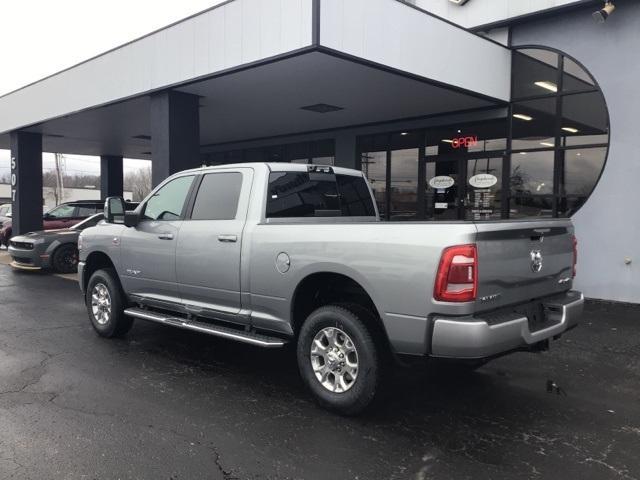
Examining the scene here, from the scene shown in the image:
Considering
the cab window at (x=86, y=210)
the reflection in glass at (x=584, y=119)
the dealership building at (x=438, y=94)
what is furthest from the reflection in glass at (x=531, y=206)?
the cab window at (x=86, y=210)

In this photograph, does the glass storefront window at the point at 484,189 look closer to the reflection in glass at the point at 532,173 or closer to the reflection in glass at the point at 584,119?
the reflection in glass at the point at 532,173

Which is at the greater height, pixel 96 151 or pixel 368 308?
pixel 96 151

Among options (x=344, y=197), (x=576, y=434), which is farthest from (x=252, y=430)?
(x=344, y=197)

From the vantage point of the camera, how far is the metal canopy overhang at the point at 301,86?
7.54 meters

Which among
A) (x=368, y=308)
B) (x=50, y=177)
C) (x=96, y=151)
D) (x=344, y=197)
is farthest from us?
(x=50, y=177)

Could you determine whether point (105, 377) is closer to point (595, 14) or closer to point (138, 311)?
point (138, 311)

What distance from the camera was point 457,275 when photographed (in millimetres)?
3543

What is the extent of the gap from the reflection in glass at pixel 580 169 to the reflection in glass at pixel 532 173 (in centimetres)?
25

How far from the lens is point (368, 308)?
4383 mm

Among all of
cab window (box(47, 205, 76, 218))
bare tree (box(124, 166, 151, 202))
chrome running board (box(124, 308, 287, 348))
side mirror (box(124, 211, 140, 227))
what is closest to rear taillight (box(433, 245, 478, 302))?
chrome running board (box(124, 308, 287, 348))

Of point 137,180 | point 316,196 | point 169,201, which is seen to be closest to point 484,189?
point 316,196

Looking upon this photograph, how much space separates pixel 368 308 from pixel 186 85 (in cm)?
659

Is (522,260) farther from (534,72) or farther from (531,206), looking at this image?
(534,72)

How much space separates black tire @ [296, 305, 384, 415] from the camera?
3932mm
